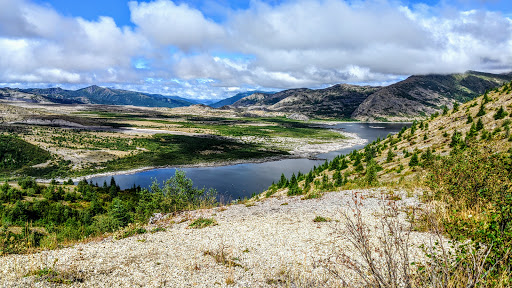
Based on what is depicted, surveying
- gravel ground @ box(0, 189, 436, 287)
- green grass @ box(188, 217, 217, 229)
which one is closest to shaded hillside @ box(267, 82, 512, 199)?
gravel ground @ box(0, 189, 436, 287)

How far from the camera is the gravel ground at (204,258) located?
8.80 m

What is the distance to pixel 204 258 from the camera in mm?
10953

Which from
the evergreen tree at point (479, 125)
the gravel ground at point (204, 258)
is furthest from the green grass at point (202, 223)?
the evergreen tree at point (479, 125)

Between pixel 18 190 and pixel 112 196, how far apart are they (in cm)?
1447

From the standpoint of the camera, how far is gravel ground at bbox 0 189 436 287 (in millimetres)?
8797

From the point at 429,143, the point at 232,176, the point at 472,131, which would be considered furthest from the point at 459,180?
the point at 232,176

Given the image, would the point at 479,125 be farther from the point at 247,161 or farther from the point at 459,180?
the point at 247,161

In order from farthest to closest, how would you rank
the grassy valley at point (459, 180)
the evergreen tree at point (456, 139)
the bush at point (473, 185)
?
the evergreen tree at point (456, 139) → the bush at point (473, 185) → the grassy valley at point (459, 180)

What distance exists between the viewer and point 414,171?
86.1ft

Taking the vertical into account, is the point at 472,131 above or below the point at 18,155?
above

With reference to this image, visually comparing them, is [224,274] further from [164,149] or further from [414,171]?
[164,149]

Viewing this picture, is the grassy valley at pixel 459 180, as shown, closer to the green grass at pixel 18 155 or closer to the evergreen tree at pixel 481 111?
the evergreen tree at pixel 481 111

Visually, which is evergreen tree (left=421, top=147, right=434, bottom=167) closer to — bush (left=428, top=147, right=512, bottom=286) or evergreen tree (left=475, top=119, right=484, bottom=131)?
evergreen tree (left=475, top=119, right=484, bottom=131)

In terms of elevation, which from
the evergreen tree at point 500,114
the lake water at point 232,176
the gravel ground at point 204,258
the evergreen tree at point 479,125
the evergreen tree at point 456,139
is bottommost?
the lake water at point 232,176
